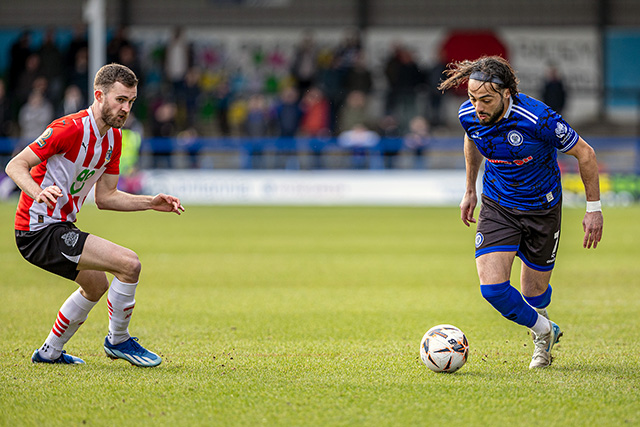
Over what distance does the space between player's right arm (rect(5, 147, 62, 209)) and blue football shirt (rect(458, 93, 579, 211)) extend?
104 inches

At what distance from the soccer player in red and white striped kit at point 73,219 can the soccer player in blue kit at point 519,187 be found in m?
2.04

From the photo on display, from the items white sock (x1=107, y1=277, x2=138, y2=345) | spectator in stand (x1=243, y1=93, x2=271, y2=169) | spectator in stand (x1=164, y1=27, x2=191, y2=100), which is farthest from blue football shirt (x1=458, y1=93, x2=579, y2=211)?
spectator in stand (x1=164, y1=27, x2=191, y2=100)

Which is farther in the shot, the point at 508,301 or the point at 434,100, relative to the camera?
the point at 434,100

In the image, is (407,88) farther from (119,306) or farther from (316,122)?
(119,306)

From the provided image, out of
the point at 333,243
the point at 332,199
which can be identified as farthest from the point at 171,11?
the point at 333,243

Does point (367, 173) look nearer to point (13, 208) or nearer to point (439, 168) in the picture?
point (439, 168)

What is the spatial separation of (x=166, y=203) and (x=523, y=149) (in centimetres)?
232

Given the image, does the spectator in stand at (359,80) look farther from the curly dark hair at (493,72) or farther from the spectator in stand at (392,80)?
the curly dark hair at (493,72)

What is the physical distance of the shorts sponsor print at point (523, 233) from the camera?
5.45 m

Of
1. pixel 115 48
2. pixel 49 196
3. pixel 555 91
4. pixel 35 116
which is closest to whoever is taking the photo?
pixel 49 196

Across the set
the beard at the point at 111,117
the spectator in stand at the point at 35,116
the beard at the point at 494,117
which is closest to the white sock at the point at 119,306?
the beard at the point at 111,117

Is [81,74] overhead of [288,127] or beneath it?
overhead

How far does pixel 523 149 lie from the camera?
5352 millimetres

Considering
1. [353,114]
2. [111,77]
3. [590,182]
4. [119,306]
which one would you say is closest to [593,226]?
[590,182]
